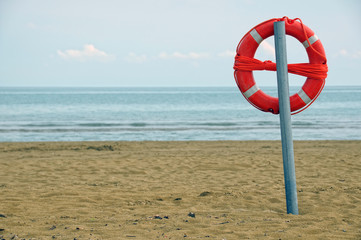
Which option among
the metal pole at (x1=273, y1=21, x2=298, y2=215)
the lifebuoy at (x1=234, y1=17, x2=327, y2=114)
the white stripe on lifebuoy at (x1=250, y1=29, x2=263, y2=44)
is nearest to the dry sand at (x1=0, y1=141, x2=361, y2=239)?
the metal pole at (x1=273, y1=21, x2=298, y2=215)

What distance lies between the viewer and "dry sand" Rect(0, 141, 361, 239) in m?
3.62

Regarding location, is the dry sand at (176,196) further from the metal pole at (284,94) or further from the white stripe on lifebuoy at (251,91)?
the white stripe on lifebuoy at (251,91)

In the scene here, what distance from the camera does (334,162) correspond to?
7582 mm

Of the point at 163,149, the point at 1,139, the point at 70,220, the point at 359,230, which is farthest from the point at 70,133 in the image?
the point at 359,230

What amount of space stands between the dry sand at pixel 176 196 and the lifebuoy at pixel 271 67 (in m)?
1.15

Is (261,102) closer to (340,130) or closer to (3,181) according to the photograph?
(3,181)

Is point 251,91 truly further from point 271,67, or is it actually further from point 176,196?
point 176,196

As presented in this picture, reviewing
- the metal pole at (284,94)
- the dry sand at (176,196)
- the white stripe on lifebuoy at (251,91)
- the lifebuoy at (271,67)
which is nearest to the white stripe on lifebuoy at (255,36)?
the lifebuoy at (271,67)

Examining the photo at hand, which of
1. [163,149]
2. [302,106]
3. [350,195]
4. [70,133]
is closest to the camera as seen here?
[302,106]

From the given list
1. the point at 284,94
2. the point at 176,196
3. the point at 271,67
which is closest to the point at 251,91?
the point at 271,67

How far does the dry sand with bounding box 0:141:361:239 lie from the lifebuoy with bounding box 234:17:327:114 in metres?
1.15

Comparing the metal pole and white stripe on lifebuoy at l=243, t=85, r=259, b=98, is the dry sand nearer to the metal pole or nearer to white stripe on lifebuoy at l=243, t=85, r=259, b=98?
the metal pole

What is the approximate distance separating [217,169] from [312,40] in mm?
3345

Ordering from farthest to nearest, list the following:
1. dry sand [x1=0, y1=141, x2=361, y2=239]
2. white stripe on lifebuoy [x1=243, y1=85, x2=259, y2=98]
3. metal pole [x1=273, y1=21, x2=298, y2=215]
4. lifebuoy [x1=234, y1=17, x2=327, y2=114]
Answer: white stripe on lifebuoy [x1=243, y1=85, x2=259, y2=98] < lifebuoy [x1=234, y1=17, x2=327, y2=114] < metal pole [x1=273, y1=21, x2=298, y2=215] < dry sand [x1=0, y1=141, x2=361, y2=239]
